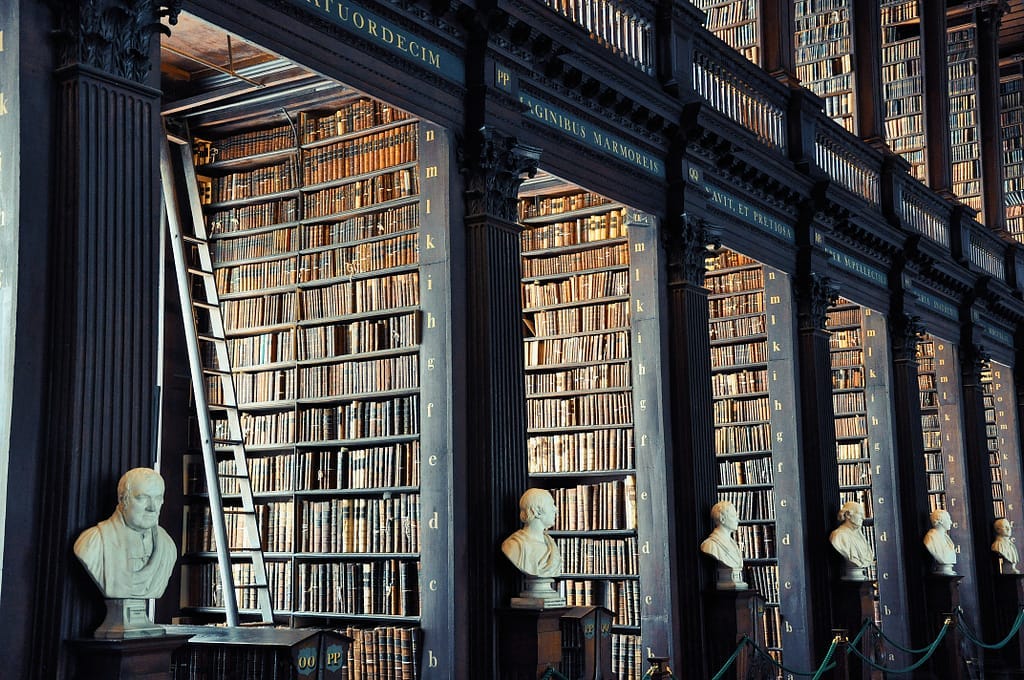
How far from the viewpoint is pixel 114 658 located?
12.3 feet

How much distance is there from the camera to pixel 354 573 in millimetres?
6684

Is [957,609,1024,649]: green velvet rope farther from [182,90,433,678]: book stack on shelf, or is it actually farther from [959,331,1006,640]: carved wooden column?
[182,90,433,678]: book stack on shelf

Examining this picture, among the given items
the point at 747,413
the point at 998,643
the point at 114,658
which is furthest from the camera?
the point at 998,643

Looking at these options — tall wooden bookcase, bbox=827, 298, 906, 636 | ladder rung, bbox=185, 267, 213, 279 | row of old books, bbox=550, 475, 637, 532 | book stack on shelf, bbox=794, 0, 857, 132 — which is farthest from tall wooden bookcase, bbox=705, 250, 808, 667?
ladder rung, bbox=185, 267, 213, 279

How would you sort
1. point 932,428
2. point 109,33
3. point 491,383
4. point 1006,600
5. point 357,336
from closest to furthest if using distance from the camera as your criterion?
1. point 109,33
2. point 491,383
3. point 357,336
4. point 1006,600
5. point 932,428

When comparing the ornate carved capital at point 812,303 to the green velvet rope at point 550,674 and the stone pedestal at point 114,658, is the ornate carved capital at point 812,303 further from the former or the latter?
the stone pedestal at point 114,658

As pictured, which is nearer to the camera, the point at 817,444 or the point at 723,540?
Result: the point at 723,540

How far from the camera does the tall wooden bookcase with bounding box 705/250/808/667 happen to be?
9055mm

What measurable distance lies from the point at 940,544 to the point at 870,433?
1.13 meters

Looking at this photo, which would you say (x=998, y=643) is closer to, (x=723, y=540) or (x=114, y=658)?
(x=723, y=540)

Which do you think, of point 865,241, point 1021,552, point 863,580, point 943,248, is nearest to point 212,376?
point 863,580

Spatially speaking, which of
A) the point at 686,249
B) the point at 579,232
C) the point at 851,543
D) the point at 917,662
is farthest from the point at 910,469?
the point at 579,232

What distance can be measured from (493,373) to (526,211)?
9.67 feet

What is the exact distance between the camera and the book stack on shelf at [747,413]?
9.34 metres
